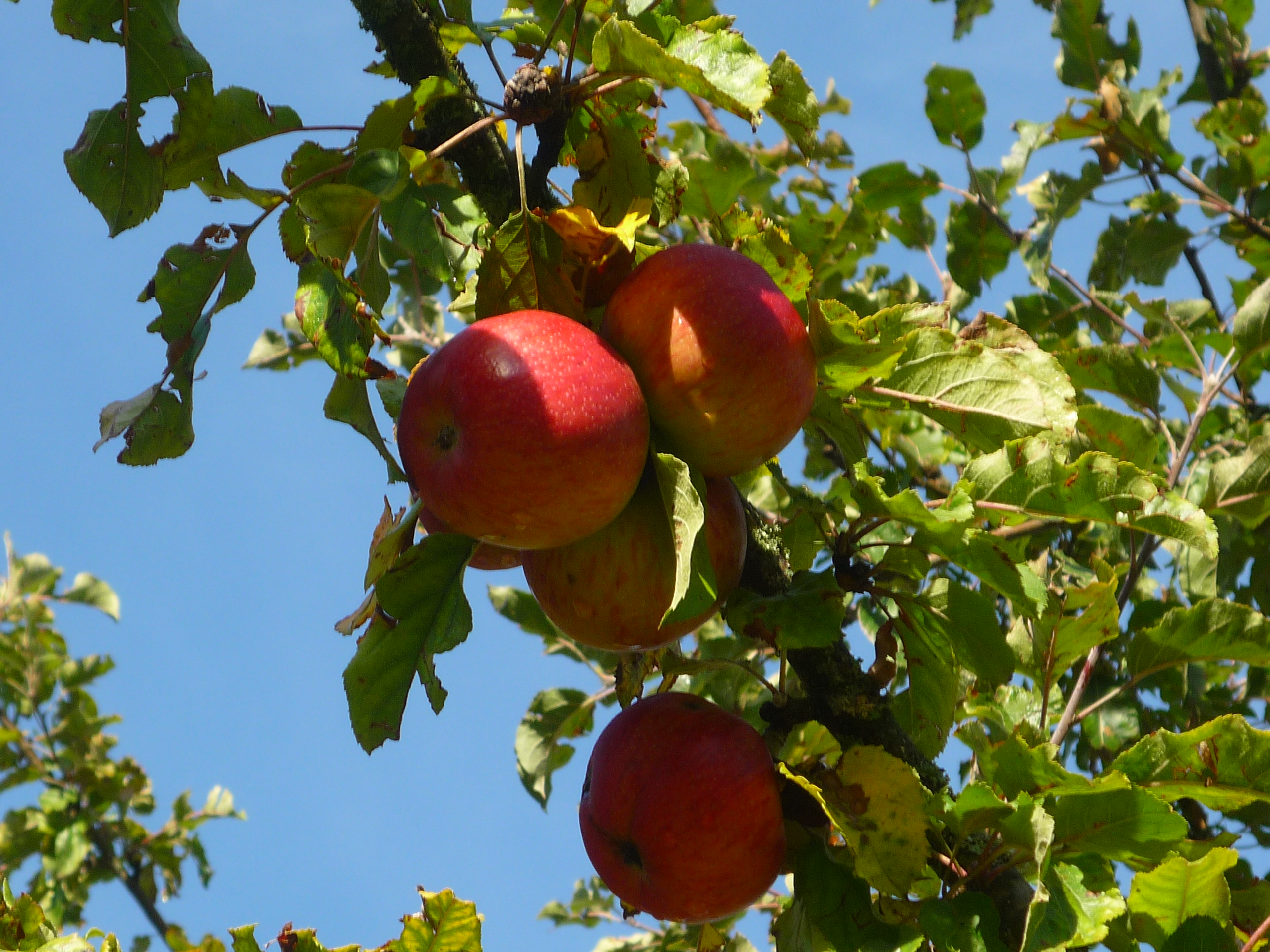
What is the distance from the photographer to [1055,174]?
10.3 ft

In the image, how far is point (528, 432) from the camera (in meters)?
1.22

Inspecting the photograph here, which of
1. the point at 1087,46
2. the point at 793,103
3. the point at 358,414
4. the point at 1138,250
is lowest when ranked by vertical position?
the point at 358,414

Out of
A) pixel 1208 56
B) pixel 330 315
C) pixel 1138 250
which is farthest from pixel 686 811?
pixel 1208 56

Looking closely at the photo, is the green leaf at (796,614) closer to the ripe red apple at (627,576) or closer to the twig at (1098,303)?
the ripe red apple at (627,576)

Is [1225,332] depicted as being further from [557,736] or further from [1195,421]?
[557,736]

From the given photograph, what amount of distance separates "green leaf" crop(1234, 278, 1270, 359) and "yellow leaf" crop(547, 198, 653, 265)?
1570 mm

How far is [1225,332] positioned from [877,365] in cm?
178

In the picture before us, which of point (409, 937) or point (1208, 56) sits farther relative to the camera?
point (1208, 56)

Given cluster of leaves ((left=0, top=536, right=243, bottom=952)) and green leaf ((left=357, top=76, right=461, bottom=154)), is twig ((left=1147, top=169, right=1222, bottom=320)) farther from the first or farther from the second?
cluster of leaves ((left=0, top=536, right=243, bottom=952))

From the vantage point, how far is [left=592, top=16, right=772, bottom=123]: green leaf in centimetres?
125

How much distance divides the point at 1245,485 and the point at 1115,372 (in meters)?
0.39

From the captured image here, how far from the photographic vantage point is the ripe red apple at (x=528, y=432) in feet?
4.00

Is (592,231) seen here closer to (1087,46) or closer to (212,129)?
(212,129)

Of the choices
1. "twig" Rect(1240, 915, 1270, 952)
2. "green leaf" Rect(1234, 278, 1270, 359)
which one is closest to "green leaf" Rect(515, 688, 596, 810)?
"twig" Rect(1240, 915, 1270, 952)
